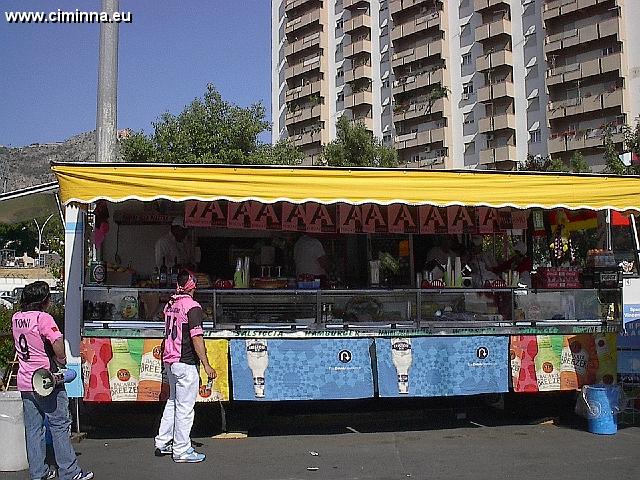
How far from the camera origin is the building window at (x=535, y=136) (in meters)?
45.6

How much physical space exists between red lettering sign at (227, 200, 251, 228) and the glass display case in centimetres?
196

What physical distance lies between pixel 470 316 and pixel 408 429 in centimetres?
151

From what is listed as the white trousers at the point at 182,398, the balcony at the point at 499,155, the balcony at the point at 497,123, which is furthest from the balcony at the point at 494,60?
the white trousers at the point at 182,398

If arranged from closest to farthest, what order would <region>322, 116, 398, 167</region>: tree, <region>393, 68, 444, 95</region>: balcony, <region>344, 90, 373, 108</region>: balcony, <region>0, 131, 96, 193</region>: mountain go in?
<region>322, 116, 398, 167</region>: tree → <region>393, 68, 444, 95</region>: balcony → <region>344, 90, 373, 108</region>: balcony → <region>0, 131, 96, 193</region>: mountain

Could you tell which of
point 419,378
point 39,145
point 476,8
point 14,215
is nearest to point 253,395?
point 419,378

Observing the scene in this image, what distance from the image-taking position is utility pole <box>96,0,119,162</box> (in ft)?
32.1

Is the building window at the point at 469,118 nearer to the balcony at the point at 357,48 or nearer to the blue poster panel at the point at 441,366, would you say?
the balcony at the point at 357,48

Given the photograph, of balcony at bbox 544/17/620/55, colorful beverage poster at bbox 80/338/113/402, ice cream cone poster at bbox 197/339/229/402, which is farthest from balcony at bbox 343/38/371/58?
colorful beverage poster at bbox 80/338/113/402

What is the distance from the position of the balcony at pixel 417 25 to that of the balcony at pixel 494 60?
4.74 m

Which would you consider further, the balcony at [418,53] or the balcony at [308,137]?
the balcony at [308,137]

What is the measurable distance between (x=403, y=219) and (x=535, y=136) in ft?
126

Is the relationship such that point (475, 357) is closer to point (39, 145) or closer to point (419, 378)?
point (419, 378)

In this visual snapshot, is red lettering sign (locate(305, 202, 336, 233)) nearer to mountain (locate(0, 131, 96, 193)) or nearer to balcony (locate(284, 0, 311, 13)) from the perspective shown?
balcony (locate(284, 0, 311, 13))

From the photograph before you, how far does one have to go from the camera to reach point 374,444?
295 inches
